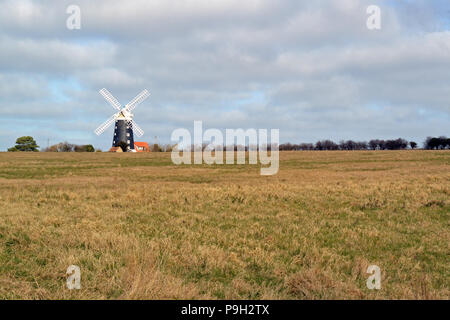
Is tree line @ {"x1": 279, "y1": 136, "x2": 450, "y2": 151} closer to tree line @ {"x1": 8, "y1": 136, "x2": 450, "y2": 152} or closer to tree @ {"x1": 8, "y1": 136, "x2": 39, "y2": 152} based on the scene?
tree line @ {"x1": 8, "y1": 136, "x2": 450, "y2": 152}

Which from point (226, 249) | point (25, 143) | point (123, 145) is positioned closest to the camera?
point (226, 249)

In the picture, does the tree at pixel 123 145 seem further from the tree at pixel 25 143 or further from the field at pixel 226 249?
the field at pixel 226 249

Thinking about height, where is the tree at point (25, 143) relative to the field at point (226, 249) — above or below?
above

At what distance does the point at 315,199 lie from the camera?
713 inches

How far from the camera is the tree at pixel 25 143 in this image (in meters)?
123

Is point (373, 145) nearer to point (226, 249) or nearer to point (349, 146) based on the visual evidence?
point (349, 146)

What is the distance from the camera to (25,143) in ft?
408

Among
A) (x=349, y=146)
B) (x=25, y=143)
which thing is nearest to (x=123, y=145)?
(x=25, y=143)

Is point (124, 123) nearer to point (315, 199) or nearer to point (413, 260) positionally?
point (315, 199)

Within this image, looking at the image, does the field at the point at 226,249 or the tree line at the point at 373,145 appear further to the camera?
the tree line at the point at 373,145

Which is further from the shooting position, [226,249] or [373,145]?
[373,145]

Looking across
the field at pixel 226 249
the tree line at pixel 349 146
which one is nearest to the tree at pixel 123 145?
the tree line at pixel 349 146
